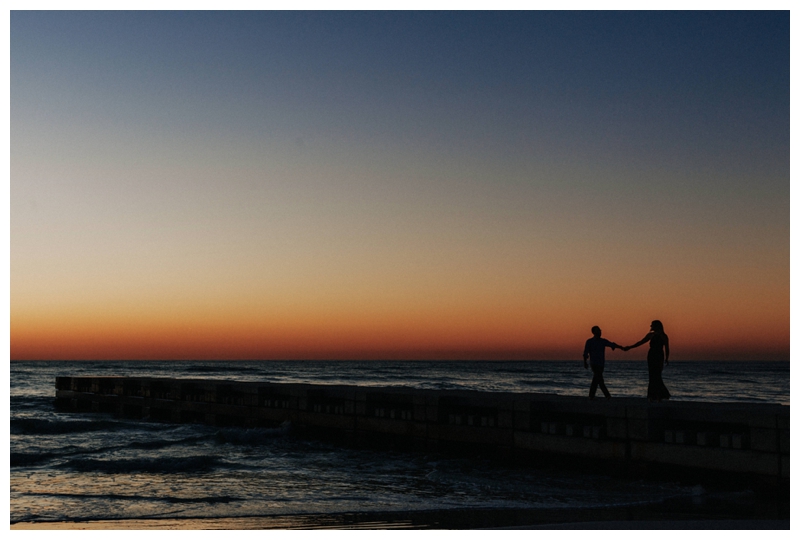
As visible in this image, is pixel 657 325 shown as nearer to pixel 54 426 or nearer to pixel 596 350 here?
pixel 596 350

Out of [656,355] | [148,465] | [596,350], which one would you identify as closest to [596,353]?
[596,350]

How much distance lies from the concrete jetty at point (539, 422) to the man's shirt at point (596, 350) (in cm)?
92

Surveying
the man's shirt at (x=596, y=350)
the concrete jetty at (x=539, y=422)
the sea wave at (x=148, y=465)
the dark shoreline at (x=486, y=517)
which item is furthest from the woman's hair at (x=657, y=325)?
the sea wave at (x=148, y=465)

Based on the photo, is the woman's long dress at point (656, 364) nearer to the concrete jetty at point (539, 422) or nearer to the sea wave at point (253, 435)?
the concrete jetty at point (539, 422)

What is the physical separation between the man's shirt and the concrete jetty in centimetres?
92

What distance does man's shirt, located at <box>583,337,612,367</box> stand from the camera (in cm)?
1587

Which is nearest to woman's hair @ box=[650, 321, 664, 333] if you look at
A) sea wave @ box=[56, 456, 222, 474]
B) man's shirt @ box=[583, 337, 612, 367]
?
man's shirt @ box=[583, 337, 612, 367]

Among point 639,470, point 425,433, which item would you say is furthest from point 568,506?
point 425,433

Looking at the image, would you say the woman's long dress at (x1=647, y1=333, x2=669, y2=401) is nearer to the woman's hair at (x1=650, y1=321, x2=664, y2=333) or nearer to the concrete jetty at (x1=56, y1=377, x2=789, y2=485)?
the woman's hair at (x1=650, y1=321, x2=664, y2=333)

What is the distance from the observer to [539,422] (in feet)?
52.0

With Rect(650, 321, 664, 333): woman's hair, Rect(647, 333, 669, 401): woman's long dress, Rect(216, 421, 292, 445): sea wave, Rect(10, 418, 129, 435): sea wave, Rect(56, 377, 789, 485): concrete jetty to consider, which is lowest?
Rect(10, 418, 129, 435): sea wave

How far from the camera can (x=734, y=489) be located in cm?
1176

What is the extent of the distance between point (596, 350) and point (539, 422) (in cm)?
192

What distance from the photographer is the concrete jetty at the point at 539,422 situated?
38.8 ft
